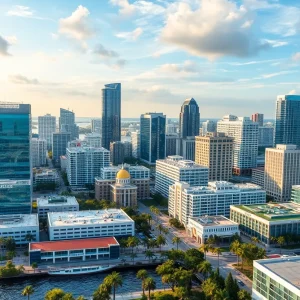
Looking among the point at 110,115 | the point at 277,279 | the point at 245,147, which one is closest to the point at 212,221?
the point at 277,279

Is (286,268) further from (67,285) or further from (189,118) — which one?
(189,118)

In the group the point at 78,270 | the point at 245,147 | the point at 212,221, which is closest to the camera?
→ the point at 78,270

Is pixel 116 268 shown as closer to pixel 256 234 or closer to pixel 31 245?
pixel 31 245

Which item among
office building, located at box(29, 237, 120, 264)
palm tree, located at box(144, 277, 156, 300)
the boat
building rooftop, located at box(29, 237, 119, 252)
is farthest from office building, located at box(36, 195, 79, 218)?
palm tree, located at box(144, 277, 156, 300)

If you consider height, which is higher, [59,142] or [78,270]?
[59,142]

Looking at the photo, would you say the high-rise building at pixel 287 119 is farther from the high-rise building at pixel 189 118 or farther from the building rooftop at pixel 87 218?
the building rooftop at pixel 87 218

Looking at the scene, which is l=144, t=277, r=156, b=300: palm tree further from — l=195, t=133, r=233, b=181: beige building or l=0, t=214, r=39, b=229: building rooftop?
l=195, t=133, r=233, b=181: beige building

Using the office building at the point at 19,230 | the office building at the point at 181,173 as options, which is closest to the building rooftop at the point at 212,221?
the office building at the point at 181,173
